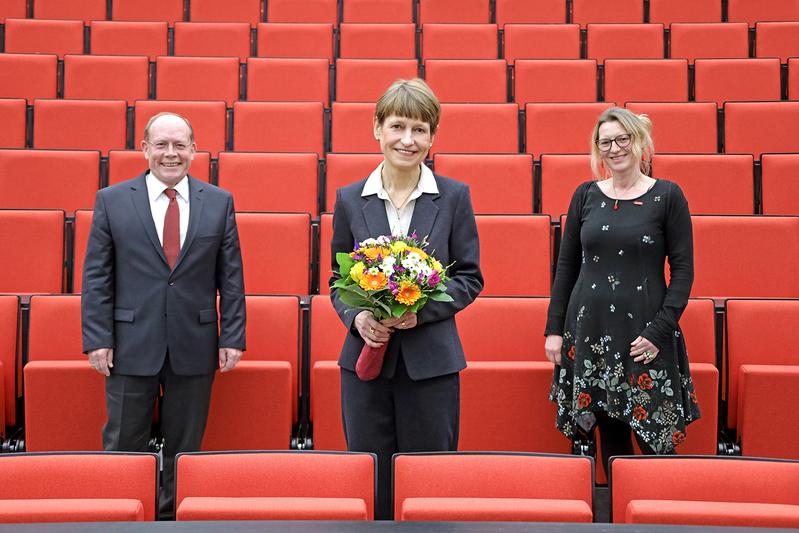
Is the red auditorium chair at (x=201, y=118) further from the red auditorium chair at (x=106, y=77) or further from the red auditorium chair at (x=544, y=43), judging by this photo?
the red auditorium chair at (x=544, y=43)

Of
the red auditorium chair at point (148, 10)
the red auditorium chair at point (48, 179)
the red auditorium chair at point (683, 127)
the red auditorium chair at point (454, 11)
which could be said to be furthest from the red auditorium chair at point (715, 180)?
the red auditorium chair at point (148, 10)

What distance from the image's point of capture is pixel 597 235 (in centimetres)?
91

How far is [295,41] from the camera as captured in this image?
6.91ft

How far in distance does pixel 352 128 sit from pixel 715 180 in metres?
0.71

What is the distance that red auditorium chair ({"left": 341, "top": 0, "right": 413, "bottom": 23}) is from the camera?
2.23 metres

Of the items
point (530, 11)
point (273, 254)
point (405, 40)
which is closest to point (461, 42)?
point (405, 40)

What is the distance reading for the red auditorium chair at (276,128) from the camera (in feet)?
5.62

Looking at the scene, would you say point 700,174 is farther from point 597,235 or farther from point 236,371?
point 236,371

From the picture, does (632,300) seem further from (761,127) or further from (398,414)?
(761,127)

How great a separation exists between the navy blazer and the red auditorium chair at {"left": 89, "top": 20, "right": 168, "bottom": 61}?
1.52 m

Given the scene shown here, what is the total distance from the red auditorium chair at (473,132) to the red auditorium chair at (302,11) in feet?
2.28

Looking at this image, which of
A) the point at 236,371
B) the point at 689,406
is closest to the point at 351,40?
the point at 236,371

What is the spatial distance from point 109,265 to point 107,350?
95mm

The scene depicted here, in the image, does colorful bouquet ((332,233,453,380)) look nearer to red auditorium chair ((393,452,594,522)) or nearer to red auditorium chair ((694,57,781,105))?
red auditorium chair ((393,452,594,522))
